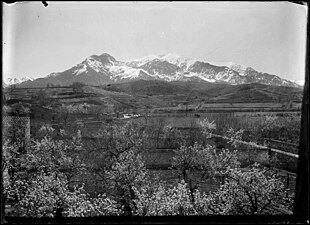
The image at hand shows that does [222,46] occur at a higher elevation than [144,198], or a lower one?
higher

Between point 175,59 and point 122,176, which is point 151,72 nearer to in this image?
point 175,59

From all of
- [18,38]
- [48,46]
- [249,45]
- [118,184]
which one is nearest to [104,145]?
[118,184]

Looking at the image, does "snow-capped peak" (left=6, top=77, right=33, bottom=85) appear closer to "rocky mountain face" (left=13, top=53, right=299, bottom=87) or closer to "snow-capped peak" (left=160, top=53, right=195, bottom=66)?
"rocky mountain face" (left=13, top=53, right=299, bottom=87)

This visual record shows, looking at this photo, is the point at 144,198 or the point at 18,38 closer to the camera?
the point at 18,38

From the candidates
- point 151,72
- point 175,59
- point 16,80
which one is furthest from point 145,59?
point 16,80

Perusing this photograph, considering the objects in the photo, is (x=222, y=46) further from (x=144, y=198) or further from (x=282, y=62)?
(x=144, y=198)
